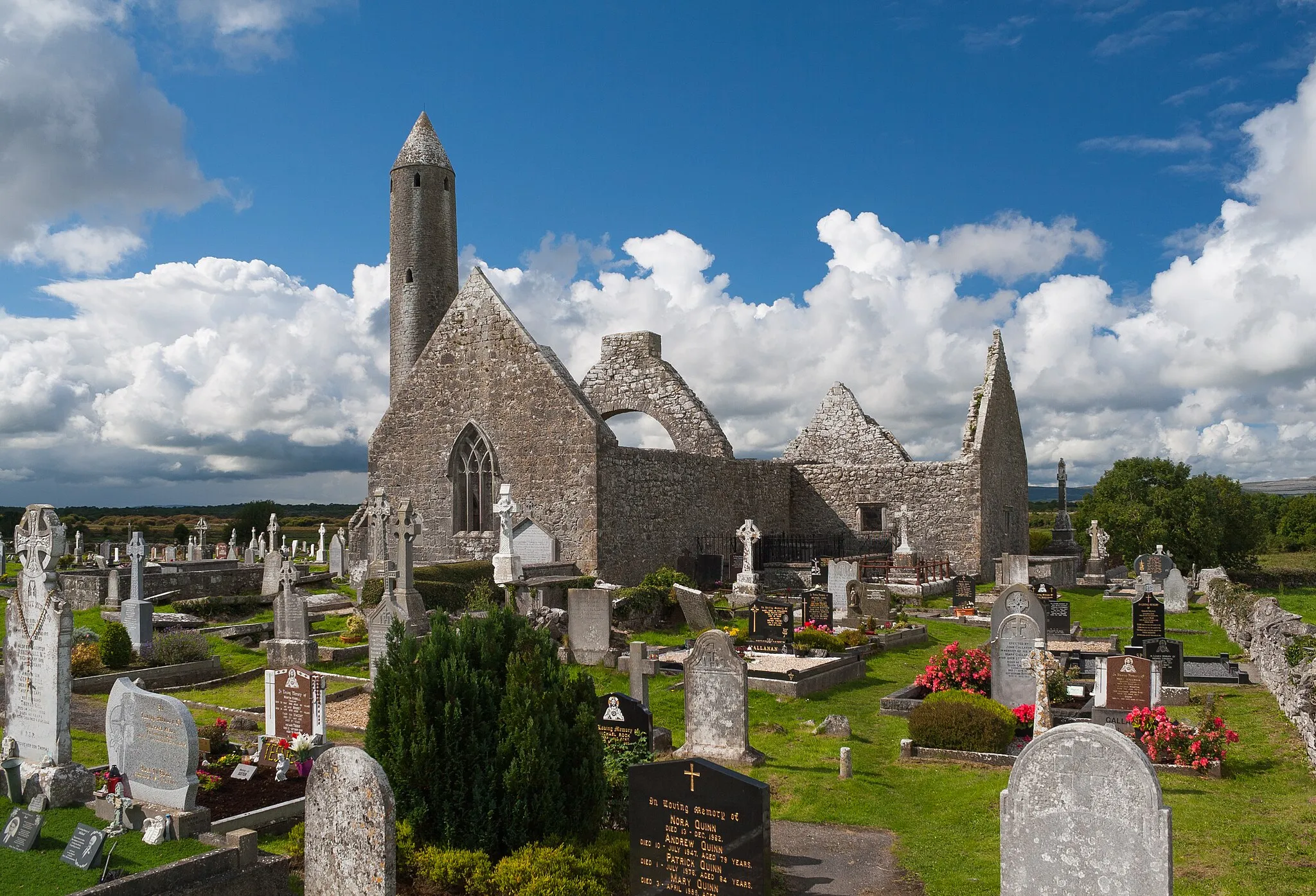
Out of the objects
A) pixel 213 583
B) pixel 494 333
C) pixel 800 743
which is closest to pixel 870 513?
pixel 494 333

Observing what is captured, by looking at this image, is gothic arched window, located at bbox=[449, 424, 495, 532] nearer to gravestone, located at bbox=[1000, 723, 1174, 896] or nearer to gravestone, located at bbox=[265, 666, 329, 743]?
gravestone, located at bbox=[265, 666, 329, 743]

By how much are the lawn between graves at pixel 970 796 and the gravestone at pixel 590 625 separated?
4.14 ft

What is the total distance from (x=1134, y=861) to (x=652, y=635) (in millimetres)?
13129

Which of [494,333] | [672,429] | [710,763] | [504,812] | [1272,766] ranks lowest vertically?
[1272,766]

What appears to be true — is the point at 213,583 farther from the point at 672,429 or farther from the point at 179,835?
the point at 179,835

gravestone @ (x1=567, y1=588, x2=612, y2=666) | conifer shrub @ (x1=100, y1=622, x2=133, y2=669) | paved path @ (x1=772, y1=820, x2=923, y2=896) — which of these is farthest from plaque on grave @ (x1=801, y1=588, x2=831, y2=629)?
conifer shrub @ (x1=100, y1=622, x2=133, y2=669)

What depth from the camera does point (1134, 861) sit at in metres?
4.77

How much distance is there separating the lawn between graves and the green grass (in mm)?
4602

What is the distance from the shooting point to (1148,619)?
14.6 metres

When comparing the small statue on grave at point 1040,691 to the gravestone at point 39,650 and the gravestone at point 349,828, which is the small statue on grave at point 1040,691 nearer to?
the gravestone at point 349,828

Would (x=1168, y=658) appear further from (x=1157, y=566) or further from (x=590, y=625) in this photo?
(x=1157, y=566)

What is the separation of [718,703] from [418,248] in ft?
72.9

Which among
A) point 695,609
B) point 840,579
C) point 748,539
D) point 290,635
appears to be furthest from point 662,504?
point 290,635

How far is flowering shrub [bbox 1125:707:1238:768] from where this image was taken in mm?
9156
